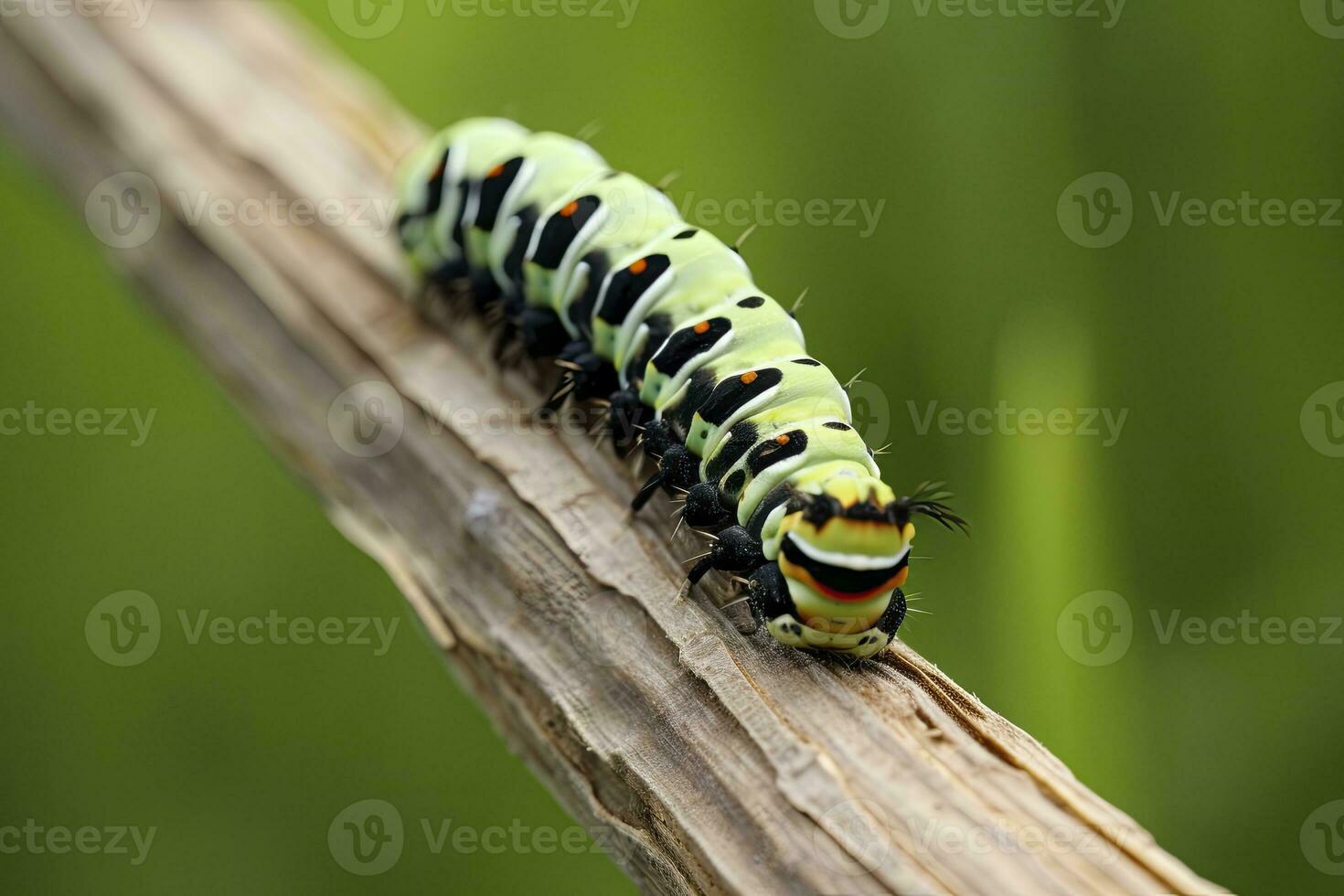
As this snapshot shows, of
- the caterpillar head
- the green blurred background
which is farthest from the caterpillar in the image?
the green blurred background

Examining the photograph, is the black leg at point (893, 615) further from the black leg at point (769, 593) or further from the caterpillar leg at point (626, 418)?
the caterpillar leg at point (626, 418)

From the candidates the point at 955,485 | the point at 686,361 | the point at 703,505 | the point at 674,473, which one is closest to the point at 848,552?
the point at 703,505

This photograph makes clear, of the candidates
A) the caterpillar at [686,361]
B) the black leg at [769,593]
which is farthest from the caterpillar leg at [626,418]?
the black leg at [769,593]

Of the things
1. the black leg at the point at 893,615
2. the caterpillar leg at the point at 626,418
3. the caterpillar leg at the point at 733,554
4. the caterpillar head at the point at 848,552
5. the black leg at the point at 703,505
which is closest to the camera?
the caterpillar head at the point at 848,552

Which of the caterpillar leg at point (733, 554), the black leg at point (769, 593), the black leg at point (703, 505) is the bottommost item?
the black leg at point (769, 593)

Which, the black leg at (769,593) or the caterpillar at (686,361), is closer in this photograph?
the caterpillar at (686,361)

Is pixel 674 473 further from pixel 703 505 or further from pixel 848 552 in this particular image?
pixel 848 552

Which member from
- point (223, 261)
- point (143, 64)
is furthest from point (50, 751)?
point (143, 64)

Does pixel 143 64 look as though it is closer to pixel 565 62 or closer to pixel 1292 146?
pixel 565 62
